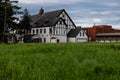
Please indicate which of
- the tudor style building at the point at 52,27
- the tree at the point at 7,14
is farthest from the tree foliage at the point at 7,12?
the tudor style building at the point at 52,27

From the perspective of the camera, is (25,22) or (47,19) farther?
(47,19)

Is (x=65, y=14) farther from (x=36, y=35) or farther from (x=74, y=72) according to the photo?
(x=74, y=72)

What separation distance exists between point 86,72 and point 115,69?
101 centimetres

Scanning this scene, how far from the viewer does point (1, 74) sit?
10273 millimetres

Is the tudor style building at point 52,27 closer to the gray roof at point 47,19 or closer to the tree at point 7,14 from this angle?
the gray roof at point 47,19

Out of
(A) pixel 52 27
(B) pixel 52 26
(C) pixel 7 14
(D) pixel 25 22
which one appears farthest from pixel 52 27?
(C) pixel 7 14

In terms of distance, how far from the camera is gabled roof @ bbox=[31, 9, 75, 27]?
3568 inches

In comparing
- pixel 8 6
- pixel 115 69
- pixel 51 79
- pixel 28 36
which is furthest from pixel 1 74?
pixel 28 36

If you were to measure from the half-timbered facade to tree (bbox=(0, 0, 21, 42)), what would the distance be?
62.2 feet

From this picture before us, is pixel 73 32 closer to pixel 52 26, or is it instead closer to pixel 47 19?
pixel 52 26

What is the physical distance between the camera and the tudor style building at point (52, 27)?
294 feet

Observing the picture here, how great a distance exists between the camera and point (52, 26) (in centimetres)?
8956

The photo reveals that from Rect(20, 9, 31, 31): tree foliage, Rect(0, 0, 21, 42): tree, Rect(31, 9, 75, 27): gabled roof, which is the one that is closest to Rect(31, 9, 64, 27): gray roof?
Rect(31, 9, 75, 27): gabled roof

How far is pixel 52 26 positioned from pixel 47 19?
230 inches
